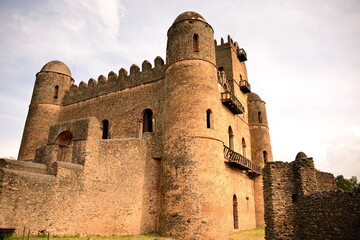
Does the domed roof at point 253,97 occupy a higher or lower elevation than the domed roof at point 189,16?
lower

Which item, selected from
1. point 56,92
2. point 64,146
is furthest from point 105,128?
point 56,92

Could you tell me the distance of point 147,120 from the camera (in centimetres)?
1912

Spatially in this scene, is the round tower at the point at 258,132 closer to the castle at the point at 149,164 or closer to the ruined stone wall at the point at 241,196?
the ruined stone wall at the point at 241,196

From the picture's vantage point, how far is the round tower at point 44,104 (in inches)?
850

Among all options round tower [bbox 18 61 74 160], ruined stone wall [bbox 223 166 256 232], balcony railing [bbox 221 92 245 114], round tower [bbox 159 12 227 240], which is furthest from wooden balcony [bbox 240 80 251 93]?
round tower [bbox 18 61 74 160]

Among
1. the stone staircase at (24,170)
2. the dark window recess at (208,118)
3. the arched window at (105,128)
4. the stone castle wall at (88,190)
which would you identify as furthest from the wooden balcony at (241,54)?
the stone staircase at (24,170)

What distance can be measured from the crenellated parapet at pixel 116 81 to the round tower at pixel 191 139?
6.95 feet

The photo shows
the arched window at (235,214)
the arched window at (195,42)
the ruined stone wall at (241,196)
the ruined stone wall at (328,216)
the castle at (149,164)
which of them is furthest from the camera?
the arched window at (235,214)

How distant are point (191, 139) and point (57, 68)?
1499 cm

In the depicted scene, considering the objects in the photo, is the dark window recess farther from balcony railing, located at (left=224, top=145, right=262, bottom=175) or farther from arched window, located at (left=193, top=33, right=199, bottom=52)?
arched window, located at (left=193, top=33, right=199, bottom=52)

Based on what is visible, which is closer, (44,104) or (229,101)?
(229,101)

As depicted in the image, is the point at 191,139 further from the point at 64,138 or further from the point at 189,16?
the point at 189,16

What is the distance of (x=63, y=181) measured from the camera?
40.6ft

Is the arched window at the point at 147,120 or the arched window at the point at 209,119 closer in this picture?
the arched window at the point at 209,119
